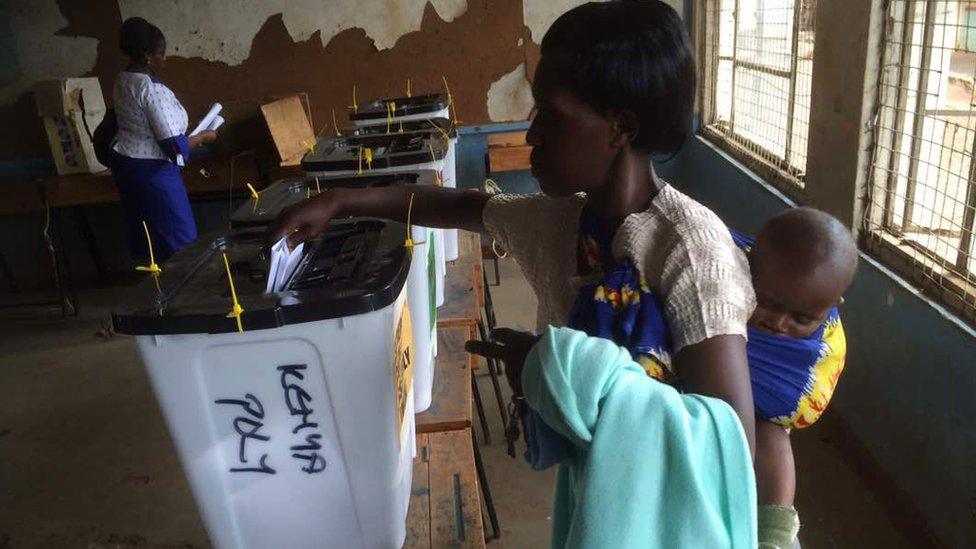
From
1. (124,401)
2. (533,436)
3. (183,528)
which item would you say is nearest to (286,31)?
(124,401)

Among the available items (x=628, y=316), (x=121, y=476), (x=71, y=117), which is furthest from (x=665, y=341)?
(x=71, y=117)

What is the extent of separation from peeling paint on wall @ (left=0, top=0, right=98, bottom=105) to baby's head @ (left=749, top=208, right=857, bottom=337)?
4617 mm

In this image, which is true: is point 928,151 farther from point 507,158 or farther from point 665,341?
point 507,158

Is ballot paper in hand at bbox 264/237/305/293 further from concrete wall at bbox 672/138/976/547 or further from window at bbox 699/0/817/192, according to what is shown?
window at bbox 699/0/817/192

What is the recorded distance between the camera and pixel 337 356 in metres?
0.91

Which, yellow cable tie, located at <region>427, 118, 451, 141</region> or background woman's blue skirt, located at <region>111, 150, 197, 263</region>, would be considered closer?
yellow cable tie, located at <region>427, 118, 451, 141</region>

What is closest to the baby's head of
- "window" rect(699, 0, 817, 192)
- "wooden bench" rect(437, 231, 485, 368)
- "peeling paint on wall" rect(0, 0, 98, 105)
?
"wooden bench" rect(437, 231, 485, 368)

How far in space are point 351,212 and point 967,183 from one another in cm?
156

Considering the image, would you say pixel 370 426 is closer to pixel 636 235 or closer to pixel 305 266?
pixel 305 266

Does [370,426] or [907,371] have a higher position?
[370,426]

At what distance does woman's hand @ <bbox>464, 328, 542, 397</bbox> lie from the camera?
2.23 feet

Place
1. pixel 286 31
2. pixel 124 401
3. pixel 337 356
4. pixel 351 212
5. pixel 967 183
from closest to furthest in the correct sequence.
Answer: pixel 337 356 → pixel 351 212 → pixel 967 183 → pixel 124 401 → pixel 286 31

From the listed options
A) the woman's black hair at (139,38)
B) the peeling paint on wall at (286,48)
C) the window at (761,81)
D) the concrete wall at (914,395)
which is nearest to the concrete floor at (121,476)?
the concrete wall at (914,395)

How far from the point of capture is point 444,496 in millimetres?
1217
